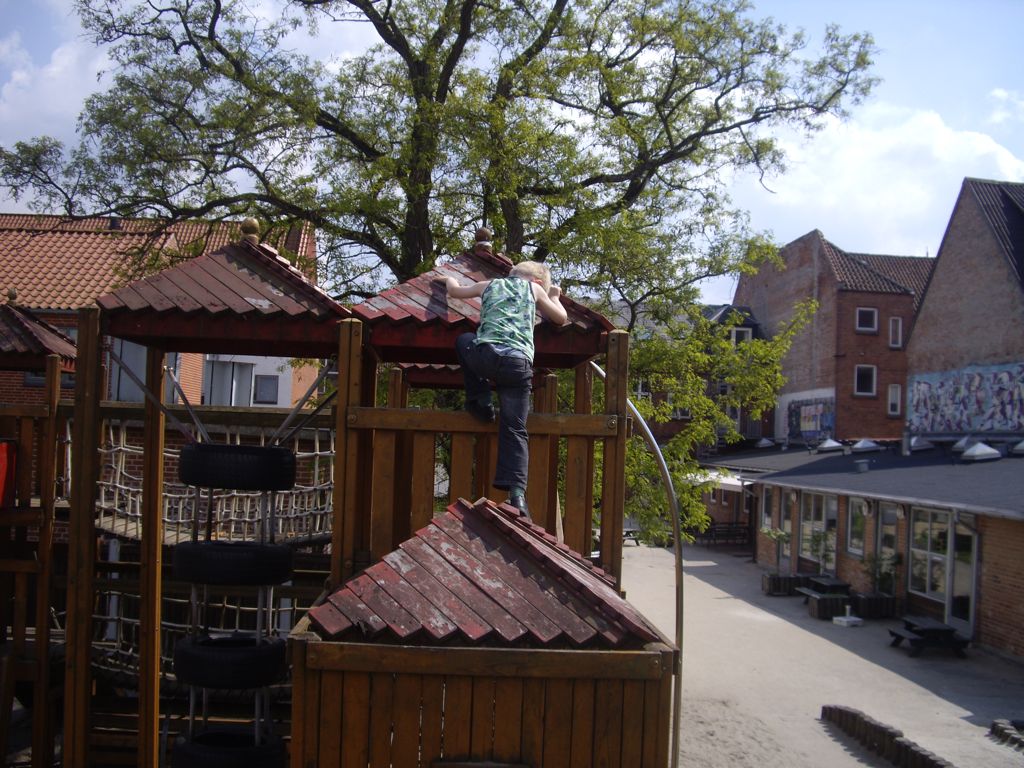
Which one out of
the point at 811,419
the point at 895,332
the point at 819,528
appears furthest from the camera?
the point at 811,419

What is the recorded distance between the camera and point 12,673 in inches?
317

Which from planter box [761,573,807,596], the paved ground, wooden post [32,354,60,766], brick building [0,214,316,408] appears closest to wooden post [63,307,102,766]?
wooden post [32,354,60,766]

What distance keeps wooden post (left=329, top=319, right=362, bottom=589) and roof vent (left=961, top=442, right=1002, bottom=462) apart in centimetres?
2232

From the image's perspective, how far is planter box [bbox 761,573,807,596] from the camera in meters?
26.1

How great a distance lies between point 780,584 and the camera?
86.0 feet

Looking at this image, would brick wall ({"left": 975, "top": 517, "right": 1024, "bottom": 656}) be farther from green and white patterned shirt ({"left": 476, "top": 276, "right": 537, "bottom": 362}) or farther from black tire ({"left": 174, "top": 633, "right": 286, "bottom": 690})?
black tire ({"left": 174, "top": 633, "right": 286, "bottom": 690})

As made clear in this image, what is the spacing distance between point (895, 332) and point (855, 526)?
17639mm

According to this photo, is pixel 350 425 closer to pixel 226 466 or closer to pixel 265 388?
pixel 226 466

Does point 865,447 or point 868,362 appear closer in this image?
point 865,447

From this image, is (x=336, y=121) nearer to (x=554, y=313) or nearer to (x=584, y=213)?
(x=584, y=213)

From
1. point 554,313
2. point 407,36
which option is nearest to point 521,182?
point 407,36

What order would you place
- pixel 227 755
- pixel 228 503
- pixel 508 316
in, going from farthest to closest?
pixel 228 503, pixel 227 755, pixel 508 316

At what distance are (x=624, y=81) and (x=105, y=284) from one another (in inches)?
613

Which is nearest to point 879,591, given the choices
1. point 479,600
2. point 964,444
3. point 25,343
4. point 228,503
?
point 964,444
